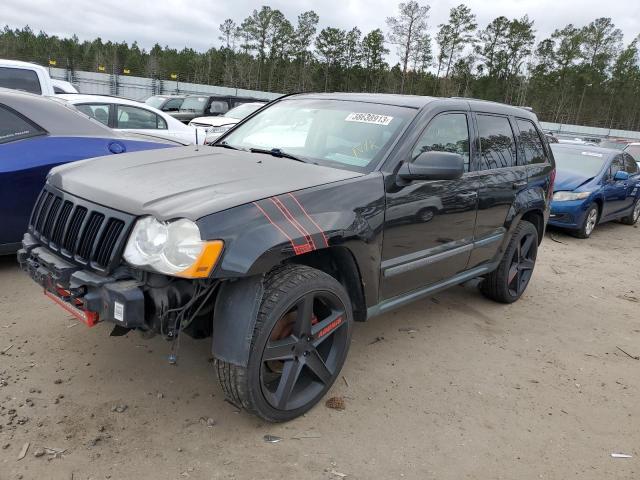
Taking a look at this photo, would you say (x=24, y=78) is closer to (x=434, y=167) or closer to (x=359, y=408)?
(x=434, y=167)

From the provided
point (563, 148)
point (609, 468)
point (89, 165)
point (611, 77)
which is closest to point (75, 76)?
point (563, 148)

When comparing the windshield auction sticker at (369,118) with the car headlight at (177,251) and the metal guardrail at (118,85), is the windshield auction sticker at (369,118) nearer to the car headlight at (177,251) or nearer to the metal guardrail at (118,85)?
the car headlight at (177,251)

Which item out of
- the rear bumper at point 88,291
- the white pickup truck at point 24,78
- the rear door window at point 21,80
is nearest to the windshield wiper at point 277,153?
the rear bumper at point 88,291

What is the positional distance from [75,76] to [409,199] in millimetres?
34192

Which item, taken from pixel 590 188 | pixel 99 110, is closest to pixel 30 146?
pixel 99 110

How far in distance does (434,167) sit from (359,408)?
1.51 meters

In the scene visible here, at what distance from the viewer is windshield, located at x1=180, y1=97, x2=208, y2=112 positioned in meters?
16.9

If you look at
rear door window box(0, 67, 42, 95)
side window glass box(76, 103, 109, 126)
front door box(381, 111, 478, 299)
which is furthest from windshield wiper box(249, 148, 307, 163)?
rear door window box(0, 67, 42, 95)

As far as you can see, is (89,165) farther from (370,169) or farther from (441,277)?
(441,277)

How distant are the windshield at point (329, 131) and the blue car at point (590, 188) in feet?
19.2

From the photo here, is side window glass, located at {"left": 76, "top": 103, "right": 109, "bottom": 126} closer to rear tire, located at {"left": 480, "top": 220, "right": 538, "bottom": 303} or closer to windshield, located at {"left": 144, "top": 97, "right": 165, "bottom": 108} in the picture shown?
rear tire, located at {"left": 480, "top": 220, "right": 538, "bottom": 303}

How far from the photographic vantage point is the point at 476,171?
4.00 metres

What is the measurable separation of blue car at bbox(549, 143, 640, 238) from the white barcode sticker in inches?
301

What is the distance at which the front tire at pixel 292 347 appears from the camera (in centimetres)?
258
